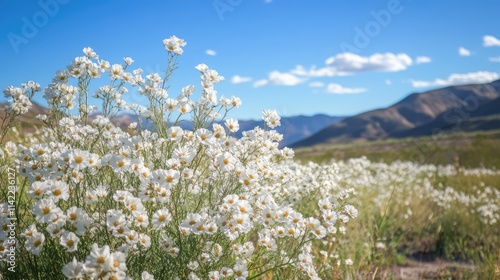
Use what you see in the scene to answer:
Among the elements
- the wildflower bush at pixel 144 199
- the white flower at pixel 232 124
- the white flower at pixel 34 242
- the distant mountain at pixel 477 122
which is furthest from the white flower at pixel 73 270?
the distant mountain at pixel 477 122

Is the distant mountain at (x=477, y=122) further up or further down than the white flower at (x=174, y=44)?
further up

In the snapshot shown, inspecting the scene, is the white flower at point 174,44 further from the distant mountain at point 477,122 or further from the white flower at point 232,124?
the distant mountain at point 477,122

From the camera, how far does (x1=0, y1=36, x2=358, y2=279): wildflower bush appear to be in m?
2.15

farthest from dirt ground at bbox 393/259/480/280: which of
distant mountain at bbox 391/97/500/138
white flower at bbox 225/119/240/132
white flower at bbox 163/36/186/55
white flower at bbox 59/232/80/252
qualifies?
distant mountain at bbox 391/97/500/138

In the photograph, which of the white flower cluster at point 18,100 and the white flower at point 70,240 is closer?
the white flower at point 70,240

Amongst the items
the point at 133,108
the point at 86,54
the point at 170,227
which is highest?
the point at 86,54

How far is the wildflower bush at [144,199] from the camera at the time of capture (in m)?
2.15

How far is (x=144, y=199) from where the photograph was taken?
2.37 m

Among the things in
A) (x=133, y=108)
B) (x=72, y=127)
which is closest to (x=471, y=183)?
(x=133, y=108)

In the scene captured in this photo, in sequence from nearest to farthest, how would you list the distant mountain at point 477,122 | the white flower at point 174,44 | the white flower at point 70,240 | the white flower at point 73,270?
1. the white flower at point 73,270
2. the white flower at point 70,240
3. the white flower at point 174,44
4. the distant mountain at point 477,122

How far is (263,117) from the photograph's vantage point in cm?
339

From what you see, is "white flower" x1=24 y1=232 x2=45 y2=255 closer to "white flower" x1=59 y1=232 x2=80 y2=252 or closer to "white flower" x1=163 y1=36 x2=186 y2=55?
"white flower" x1=59 y1=232 x2=80 y2=252

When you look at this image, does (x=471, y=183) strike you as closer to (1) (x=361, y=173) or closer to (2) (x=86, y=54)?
(1) (x=361, y=173)

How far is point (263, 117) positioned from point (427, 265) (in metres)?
3.93
